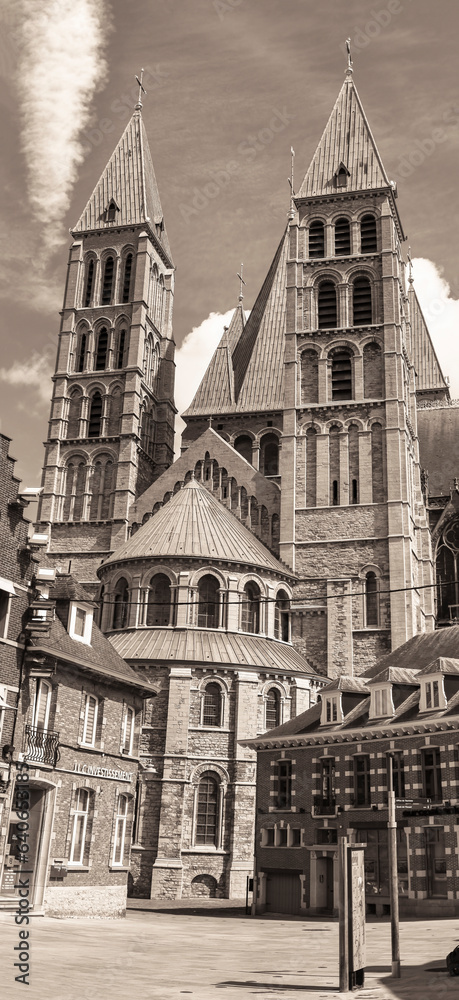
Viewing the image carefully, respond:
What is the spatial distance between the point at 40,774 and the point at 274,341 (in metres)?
45.6

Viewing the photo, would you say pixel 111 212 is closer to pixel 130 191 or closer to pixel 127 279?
pixel 130 191

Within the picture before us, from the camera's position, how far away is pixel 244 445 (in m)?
58.4

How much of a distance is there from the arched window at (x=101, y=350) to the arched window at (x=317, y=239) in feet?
49.5

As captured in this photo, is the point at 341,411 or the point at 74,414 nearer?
the point at 341,411

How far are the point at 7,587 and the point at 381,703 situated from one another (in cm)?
1432

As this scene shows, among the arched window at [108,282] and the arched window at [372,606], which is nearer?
the arched window at [372,606]

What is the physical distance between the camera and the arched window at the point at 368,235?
56812 millimetres

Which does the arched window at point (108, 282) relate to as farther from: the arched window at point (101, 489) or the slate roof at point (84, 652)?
the slate roof at point (84, 652)

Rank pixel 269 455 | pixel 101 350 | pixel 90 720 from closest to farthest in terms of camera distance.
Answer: pixel 90 720, pixel 269 455, pixel 101 350

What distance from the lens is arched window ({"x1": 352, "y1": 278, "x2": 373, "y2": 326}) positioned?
181ft

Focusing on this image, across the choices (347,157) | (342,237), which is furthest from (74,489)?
(347,157)

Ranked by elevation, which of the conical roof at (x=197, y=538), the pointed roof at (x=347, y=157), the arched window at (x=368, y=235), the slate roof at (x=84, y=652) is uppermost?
the pointed roof at (x=347, y=157)

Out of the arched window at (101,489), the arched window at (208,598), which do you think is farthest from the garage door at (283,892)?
the arched window at (101,489)

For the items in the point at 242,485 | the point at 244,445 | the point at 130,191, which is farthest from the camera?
the point at 130,191
